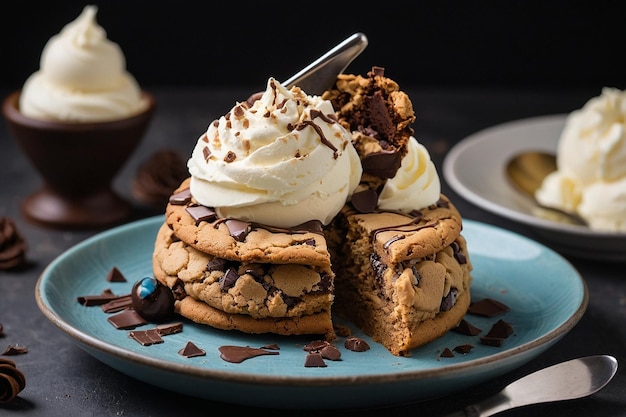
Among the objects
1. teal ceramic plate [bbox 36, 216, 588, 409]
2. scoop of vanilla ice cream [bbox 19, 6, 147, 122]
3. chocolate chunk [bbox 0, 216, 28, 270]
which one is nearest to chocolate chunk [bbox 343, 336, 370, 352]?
teal ceramic plate [bbox 36, 216, 588, 409]

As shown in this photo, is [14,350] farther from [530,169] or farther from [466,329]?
[530,169]

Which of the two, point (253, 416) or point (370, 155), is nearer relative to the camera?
point (253, 416)

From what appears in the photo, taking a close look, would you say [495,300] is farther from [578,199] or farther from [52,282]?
[52,282]

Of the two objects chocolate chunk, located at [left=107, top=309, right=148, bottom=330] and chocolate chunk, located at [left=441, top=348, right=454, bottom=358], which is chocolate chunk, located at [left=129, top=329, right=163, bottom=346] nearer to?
chocolate chunk, located at [left=107, top=309, right=148, bottom=330]

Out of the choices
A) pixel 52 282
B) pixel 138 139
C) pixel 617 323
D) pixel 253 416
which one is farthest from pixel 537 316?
pixel 138 139

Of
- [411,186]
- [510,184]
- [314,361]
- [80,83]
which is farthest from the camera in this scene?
[510,184]

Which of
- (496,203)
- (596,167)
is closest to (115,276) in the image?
(496,203)
